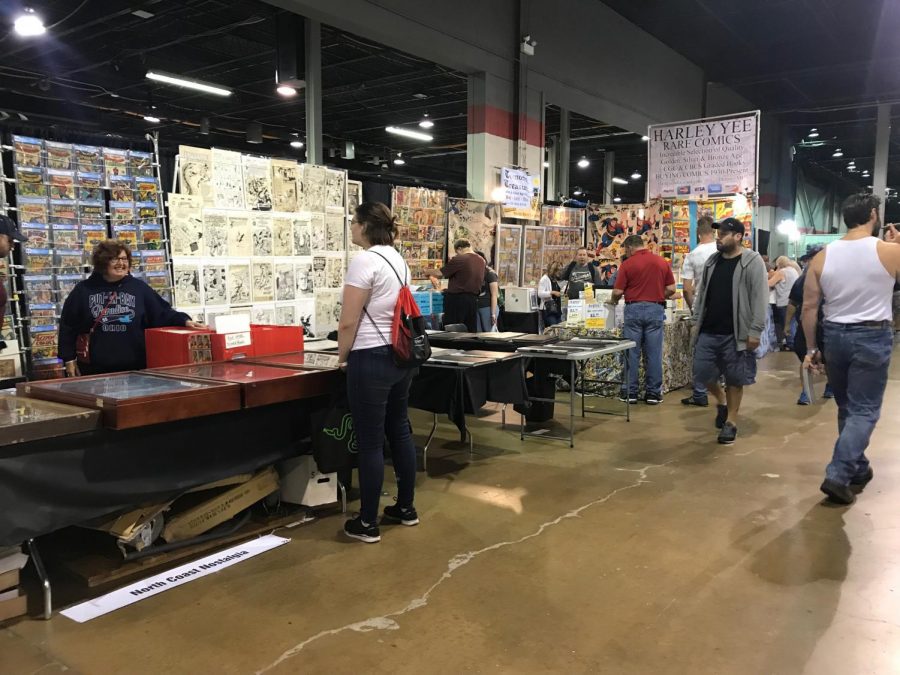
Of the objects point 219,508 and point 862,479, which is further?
point 862,479

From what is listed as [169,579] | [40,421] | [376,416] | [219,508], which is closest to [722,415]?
[376,416]

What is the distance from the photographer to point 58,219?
4.32 m

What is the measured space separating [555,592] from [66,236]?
367 centimetres

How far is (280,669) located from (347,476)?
60.0 inches

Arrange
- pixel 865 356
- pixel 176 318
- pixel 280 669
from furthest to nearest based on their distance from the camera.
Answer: pixel 176 318 < pixel 865 356 < pixel 280 669

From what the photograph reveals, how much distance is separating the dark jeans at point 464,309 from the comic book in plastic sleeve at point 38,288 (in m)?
3.93

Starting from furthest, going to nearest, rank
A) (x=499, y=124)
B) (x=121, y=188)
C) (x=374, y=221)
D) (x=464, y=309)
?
(x=499, y=124), (x=464, y=309), (x=121, y=188), (x=374, y=221)

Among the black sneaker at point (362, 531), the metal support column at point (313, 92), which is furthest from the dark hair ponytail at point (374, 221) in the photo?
the metal support column at point (313, 92)

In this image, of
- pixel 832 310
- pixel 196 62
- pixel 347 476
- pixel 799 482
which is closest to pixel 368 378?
pixel 347 476

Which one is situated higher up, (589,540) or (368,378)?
(368,378)

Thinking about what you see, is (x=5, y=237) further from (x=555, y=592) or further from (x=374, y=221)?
(x=555, y=592)

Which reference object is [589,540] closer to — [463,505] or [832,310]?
[463,505]

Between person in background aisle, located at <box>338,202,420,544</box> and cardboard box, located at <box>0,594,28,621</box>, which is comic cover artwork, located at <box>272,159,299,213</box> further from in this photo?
cardboard box, located at <box>0,594,28,621</box>

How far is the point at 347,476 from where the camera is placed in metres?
3.68
